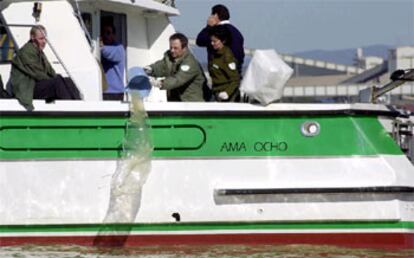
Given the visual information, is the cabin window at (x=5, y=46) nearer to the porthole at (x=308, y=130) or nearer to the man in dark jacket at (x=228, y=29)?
the man in dark jacket at (x=228, y=29)

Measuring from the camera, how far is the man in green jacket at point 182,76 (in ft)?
34.9

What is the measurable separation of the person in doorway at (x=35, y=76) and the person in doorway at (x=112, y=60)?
1.09m

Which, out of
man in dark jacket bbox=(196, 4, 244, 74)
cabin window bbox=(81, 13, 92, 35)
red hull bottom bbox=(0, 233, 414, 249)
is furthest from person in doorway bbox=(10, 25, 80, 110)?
man in dark jacket bbox=(196, 4, 244, 74)

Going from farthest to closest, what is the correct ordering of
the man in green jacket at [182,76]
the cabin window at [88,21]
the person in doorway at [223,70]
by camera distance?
the cabin window at [88,21] → the person in doorway at [223,70] → the man in green jacket at [182,76]

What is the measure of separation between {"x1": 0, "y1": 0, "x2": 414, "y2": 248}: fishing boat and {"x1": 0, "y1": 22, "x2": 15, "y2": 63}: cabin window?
47.3 inches

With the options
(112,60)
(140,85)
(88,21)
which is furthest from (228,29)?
(88,21)

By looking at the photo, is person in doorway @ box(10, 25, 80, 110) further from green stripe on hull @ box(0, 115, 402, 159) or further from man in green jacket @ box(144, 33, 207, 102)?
man in green jacket @ box(144, 33, 207, 102)

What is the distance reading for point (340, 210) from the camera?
1041cm

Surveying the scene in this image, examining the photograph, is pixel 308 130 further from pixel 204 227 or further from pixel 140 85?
pixel 140 85

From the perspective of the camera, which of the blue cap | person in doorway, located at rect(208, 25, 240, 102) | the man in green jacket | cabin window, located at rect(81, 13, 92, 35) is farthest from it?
cabin window, located at rect(81, 13, 92, 35)

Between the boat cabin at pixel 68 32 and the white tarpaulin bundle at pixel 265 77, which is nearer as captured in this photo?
the white tarpaulin bundle at pixel 265 77

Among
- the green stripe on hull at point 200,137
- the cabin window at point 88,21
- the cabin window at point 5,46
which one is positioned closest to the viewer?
the green stripe on hull at point 200,137

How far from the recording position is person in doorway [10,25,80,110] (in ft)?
33.8

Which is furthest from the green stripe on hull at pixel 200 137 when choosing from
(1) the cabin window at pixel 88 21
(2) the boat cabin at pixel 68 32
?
(1) the cabin window at pixel 88 21
